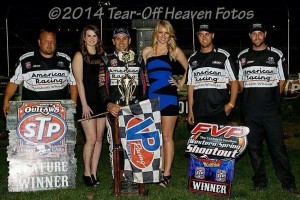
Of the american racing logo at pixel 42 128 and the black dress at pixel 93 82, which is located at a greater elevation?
the black dress at pixel 93 82

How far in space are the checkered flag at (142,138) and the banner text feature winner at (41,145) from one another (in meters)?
0.80

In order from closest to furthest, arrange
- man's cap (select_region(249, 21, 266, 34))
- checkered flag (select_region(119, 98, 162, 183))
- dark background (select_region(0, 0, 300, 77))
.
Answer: checkered flag (select_region(119, 98, 162, 183)) → man's cap (select_region(249, 21, 266, 34)) → dark background (select_region(0, 0, 300, 77))

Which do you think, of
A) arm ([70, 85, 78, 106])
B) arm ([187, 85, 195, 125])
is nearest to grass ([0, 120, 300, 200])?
arm ([187, 85, 195, 125])

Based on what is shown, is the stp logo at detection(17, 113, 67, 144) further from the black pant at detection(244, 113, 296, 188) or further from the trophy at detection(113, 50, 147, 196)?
the black pant at detection(244, 113, 296, 188)

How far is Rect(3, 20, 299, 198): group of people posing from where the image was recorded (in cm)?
571

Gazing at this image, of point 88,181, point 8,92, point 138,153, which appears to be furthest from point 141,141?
point 8,92

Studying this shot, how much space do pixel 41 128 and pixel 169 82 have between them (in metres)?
1.58

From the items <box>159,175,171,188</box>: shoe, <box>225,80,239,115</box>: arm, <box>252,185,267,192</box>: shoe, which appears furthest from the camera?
<box>159,175,171,188</box>: shoe

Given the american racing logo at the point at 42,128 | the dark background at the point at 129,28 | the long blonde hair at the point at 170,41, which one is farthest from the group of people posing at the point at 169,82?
the dark background at the point at 129,28

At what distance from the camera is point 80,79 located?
591 cm

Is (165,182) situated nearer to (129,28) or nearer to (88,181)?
(88,181)

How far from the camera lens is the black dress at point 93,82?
5.93 metres

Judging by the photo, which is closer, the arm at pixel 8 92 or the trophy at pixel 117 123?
the trophy at pixel 117 123

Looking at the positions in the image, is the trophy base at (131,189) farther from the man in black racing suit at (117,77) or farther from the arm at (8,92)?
the arm at (8,92)
